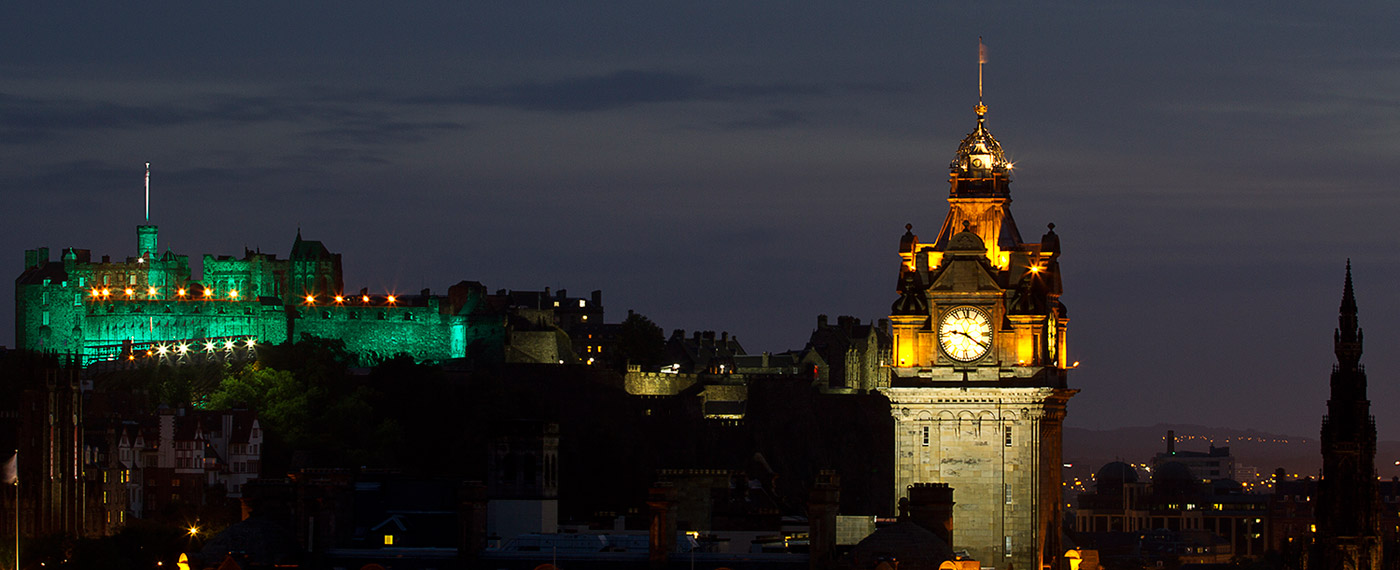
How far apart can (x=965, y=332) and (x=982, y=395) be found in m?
1.53

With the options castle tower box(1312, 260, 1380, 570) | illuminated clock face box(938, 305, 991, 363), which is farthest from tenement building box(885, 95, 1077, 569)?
castle tower box(1312, 260, 1380, 570)

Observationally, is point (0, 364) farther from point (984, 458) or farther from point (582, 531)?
point (984, 458)

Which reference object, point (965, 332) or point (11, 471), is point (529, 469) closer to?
point (965, 332)

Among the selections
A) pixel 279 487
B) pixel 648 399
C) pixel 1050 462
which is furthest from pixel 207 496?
pixel 1050 462

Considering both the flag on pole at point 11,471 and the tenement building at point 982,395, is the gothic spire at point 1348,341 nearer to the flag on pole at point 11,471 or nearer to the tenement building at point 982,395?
the tenement building at point 982,395

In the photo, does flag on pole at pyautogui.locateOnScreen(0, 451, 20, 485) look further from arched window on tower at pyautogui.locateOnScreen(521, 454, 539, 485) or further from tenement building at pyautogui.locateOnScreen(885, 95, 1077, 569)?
tenement building at pyautogui.locateOnScreen(885, 95, 1077, 569)

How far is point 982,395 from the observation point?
2687 inches

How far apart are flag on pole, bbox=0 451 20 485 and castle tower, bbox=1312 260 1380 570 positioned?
66636mm

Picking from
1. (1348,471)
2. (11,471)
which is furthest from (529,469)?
(11,471)

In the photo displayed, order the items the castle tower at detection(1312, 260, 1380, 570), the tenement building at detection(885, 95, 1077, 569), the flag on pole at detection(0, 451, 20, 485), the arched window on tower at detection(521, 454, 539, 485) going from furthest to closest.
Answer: the flag on pole at detection(0, 451, 20, 485) → the arched window on tower at detection(521, 454, 539, 485) → the castle tower at detection(1312, 260, 1380, 570) → the tenement building at detection(885, 95, 1077, 569)

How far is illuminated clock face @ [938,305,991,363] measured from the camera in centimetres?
6862

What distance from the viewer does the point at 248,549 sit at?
70375 millimetres

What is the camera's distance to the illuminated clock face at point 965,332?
6862 cm

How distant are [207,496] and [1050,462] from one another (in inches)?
3100
